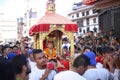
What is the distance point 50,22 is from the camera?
13.5 m

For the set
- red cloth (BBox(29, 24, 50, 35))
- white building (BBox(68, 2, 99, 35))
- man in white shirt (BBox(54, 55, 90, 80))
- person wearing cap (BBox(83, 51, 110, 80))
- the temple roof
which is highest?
white building (BBox(68, 2, 99, 35))

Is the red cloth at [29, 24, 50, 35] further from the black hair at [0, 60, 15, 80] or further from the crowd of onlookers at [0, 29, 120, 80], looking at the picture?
the black hair at [0, 60, 15, 80]

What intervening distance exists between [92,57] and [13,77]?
3189mm

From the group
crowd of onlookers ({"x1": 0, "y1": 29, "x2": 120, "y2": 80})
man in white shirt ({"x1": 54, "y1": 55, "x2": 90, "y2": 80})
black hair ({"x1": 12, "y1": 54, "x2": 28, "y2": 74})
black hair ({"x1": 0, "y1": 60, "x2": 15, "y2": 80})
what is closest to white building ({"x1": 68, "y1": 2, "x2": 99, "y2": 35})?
crowd of onlookers ({"x1": 0, "y1": 29, "x2": 120, "y2": 80})

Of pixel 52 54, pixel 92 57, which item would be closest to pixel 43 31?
pixel 52 54

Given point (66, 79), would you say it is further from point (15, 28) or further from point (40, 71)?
point (15, 28)

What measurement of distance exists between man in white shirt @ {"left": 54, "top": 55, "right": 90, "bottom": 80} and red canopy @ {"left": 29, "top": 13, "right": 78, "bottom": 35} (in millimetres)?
8847

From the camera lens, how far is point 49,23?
1333 centimetres

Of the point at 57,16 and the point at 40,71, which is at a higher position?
the point at 57,16

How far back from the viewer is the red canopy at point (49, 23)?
13.2m

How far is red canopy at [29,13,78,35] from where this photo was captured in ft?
43.4

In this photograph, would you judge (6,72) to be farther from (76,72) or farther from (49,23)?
(49,23)

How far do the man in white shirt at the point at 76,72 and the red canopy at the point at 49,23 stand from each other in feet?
29.0

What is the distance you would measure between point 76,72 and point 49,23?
9.16 meters
